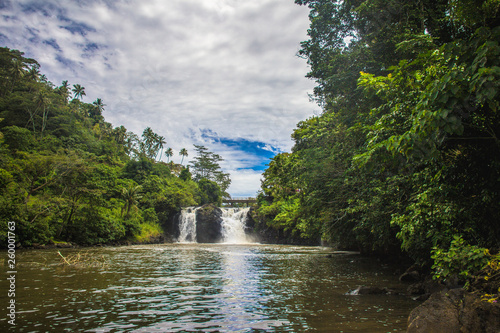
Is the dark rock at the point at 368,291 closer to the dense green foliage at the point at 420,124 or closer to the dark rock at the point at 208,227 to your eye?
the dense green foliage at the point at 420,124

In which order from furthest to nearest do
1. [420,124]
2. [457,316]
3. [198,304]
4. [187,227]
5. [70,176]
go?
[187,227], [70,176], [198,304], [457,316], [420,124]

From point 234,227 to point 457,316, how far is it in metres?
45.5

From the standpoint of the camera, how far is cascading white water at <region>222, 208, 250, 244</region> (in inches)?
1903

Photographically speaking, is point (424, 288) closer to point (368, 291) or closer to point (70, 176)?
point (368, 291)

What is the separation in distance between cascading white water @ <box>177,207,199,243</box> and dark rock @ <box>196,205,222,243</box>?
713 millimetres

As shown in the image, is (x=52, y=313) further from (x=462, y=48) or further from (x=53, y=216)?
(x=53, y=216)

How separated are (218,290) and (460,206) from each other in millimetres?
6865

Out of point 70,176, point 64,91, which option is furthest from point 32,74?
point 70,176

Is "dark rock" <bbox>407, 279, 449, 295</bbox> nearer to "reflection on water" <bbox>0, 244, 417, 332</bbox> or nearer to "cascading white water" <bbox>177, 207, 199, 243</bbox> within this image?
"reflection on water" <bbox>0, 244, 417, 332</bbox>

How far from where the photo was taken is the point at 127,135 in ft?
270

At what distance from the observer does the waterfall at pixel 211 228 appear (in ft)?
159

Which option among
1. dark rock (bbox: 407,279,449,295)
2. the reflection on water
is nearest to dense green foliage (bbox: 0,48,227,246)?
the reflection on water

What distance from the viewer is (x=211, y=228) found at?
4884 centimetres

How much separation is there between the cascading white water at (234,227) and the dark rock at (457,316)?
44.2 metres
